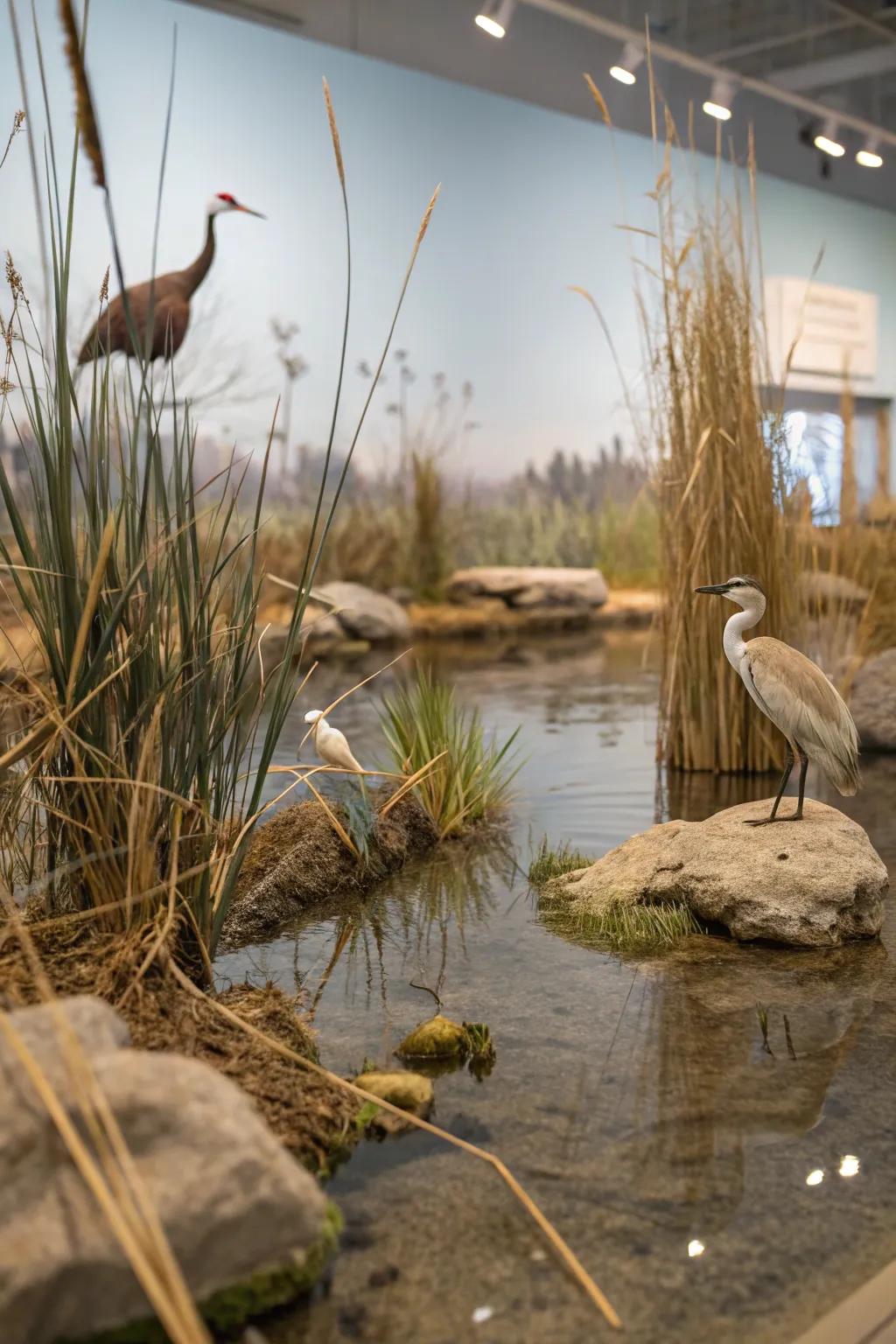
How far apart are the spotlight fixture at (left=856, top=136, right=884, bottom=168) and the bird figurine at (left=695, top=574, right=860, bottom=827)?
7660 mm

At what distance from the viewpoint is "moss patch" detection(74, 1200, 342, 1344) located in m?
1.24

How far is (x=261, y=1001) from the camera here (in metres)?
1.97

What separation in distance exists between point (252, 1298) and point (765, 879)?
1529mm

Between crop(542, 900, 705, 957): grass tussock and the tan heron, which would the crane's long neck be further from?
crop(542, 900, 705, 957): grass tussock

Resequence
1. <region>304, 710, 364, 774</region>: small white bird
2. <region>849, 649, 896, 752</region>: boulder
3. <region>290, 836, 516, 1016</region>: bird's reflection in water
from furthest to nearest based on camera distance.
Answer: <region>849, 649, 896, 752</region>: boulder < <region>304, 710, 364, 774</region>: small white bird < <region>290, 836, 516, 1016</region>: bird's reflection in water

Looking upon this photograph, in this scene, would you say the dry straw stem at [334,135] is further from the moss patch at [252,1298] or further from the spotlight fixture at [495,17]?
the spotlight fixture at [495,17]

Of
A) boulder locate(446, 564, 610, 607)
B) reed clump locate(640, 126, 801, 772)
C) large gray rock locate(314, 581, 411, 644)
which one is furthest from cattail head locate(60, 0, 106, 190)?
boulder locate(446, 564, 610, 607)

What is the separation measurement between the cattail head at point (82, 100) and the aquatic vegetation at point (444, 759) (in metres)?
2.02

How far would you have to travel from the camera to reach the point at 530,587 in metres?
9.82

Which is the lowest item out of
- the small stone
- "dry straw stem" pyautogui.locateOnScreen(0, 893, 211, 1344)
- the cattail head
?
the small stone

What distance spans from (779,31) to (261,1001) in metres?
10.0

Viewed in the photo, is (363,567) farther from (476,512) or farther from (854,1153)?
(854,1153)

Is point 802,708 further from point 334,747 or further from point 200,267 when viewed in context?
point 200,267

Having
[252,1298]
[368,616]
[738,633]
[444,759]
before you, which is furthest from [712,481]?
[368,616]
